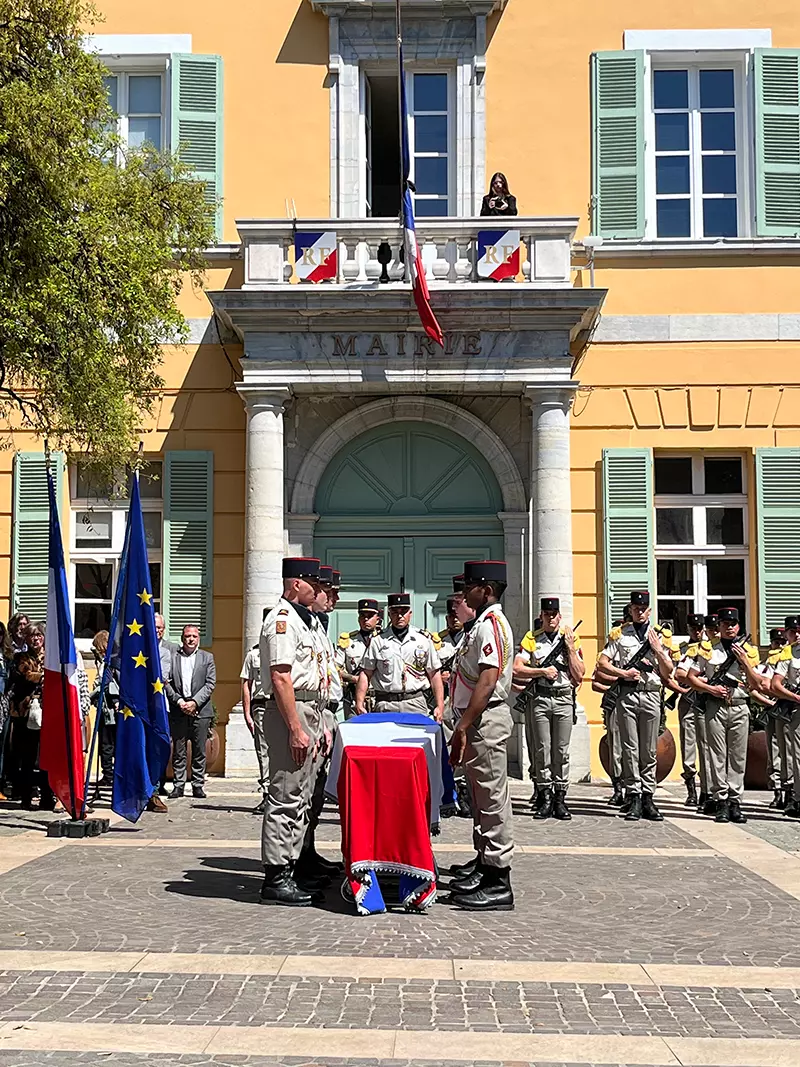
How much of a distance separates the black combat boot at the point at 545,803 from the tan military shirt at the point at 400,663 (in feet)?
5.55

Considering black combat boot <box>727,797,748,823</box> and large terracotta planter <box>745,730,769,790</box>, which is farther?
large terracotta planter <box>745,730,769,790</box>

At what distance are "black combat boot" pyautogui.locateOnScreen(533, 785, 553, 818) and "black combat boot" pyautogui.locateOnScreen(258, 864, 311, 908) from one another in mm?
4590

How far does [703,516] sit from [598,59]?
234 inches

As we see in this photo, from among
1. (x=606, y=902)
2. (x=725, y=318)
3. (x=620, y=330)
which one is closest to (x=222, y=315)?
(x=620, y=330)

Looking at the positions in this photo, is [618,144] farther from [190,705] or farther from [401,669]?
[190,705]

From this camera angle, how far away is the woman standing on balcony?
1625 centimetres

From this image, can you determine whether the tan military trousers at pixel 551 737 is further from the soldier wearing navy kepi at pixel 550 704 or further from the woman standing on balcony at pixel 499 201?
the woman standing on balcony at pixel 499 201

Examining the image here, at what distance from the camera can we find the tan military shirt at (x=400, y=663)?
11.6 metres

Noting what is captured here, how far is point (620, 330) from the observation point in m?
16.8

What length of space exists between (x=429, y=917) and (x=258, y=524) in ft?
27.5

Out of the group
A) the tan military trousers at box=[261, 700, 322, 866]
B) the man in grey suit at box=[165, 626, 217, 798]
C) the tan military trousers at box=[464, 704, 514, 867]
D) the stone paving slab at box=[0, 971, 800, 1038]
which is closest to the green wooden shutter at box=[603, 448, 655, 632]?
the man in grey suit at box=[165, 626, 217, 798]

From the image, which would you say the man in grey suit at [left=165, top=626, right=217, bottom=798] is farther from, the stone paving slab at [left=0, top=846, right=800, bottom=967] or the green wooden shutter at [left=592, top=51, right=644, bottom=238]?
the green wooden shutter at [left=592, top=51, right=644, bottom=238]

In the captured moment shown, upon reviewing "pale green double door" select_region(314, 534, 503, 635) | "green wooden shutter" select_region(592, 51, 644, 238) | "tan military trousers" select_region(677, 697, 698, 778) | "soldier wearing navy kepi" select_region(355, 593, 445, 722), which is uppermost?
"green wooden shutter" select_region(592, 51, 644, 238)

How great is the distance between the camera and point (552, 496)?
15.7 meters
